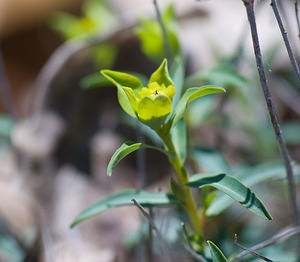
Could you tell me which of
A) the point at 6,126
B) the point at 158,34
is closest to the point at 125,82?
the point at 158,34

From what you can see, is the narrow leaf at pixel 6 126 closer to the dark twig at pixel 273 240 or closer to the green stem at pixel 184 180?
the green stem at pixel 184 180

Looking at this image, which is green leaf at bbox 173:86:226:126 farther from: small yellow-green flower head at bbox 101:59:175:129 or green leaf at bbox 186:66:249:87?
green leaf at bbox 186:66:249:87

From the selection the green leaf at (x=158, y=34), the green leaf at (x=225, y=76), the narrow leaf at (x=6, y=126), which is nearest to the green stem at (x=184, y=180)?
the green leaf at (x=225, y=76)

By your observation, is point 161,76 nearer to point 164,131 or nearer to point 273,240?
point 164,131

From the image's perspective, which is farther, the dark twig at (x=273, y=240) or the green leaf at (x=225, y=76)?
the green leaf at (x=225, y=76)

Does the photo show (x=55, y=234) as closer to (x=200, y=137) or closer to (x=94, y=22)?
(x=200, y=137)

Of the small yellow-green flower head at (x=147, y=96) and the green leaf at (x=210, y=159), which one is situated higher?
the small yellow-green flower head at (x=147, y=96)

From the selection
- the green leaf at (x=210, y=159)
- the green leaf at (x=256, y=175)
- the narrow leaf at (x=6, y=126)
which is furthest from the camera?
the narrow leaf at (x=6, y=126)
